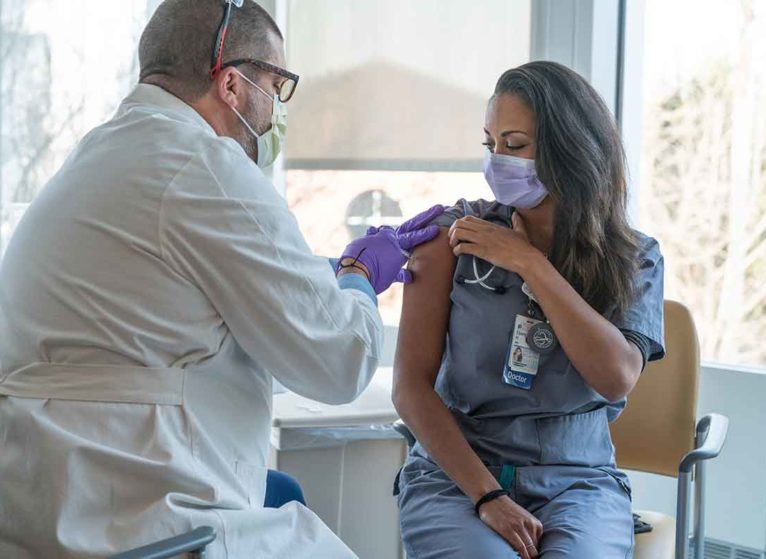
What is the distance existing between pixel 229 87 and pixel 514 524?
850 millimetres

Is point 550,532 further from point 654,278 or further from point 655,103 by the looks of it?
point 655,103

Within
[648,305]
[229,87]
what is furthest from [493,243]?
[229,87]

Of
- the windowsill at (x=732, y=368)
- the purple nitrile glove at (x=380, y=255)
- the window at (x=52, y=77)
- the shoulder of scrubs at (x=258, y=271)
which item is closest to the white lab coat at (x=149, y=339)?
the shoulder of scrubs at (x=258, y=271)

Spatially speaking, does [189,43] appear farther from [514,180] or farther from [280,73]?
[514,180]

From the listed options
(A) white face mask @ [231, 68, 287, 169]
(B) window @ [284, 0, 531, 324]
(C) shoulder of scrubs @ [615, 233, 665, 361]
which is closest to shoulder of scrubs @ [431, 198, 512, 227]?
(C) shoulder of scrubs @ [615, 233, 665, 361]

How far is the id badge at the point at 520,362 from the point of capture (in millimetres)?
1691

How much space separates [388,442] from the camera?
234cm

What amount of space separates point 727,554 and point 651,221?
933 mm

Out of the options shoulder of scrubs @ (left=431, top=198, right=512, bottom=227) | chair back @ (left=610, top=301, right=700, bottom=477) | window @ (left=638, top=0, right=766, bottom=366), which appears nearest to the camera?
shoulder of scrubs @ (left=431, top=198, right=512, bottom=227)

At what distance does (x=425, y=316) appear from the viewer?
5.93ft

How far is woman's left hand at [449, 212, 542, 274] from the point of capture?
1.73m

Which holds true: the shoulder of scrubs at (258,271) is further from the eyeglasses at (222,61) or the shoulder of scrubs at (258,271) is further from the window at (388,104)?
the window at (388,104)

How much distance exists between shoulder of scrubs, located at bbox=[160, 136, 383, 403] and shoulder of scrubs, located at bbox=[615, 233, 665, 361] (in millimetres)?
621

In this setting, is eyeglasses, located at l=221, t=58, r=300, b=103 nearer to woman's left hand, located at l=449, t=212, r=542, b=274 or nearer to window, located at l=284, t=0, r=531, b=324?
woman's left hand, located at l=449, t=212, r=542, b=274
